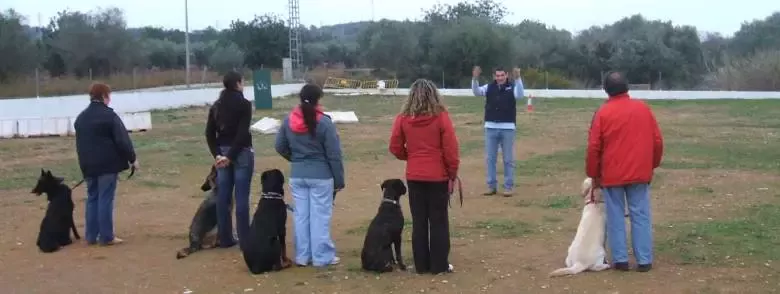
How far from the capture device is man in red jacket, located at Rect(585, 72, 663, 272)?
6.80m

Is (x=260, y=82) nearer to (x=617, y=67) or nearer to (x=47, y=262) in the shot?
(x=47, y=262)

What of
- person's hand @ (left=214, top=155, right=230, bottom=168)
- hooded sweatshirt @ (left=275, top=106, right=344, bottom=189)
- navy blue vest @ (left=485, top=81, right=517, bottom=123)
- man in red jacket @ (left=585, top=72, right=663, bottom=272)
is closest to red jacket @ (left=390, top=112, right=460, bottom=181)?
hooded sweatshirt @ (left=275, top=106, right=344, bottom=189)

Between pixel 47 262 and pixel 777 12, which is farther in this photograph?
pixel 777 12

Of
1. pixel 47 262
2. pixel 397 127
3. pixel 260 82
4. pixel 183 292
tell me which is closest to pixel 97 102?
pixel 47 262

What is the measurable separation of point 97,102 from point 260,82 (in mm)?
23840

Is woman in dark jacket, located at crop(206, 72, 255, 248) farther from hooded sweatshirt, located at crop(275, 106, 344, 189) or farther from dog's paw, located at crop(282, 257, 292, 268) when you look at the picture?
hooded sweatshirt, located at crop(275, 106, 344, 189)

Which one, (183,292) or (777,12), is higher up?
(777,12)

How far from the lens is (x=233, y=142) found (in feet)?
25.2

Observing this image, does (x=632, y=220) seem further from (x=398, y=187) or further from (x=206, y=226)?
(x=206, y=226)

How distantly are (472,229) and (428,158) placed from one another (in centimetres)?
246

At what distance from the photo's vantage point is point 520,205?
10695 mm

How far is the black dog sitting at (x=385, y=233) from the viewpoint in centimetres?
713

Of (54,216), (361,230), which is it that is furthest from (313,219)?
(54,216)

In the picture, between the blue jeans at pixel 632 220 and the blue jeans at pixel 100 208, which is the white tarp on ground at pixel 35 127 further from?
the blue jeans at pixel 632 220
